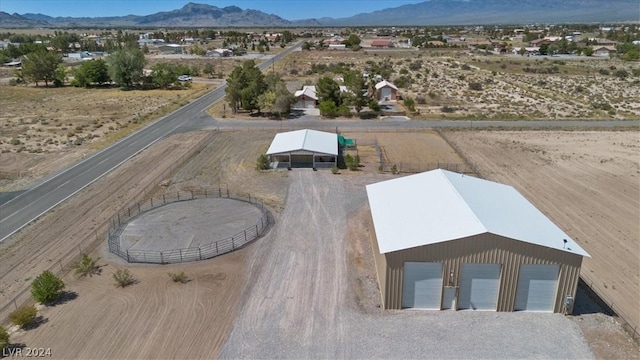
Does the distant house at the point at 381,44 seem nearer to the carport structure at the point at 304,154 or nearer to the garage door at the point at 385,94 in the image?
the garage door at the point at 385,94

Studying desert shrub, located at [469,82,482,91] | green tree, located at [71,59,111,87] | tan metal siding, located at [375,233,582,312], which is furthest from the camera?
green tree, located at [71,59,111,87]

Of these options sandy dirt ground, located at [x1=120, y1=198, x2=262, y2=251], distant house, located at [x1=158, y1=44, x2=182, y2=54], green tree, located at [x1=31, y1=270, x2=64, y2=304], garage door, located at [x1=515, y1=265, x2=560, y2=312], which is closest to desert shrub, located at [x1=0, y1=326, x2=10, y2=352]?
green tree, located at [x1=31, y1=270, x2=64, y2=304]

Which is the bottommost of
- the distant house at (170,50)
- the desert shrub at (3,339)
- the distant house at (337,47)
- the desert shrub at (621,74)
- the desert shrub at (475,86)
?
the desert shrub at (621,74)

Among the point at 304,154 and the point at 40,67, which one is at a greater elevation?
the point at 40,67

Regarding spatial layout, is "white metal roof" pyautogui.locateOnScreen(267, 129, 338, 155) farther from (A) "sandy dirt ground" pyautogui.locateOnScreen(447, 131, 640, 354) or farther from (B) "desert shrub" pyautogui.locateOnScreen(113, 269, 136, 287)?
(B) "desert shrub" pyautogui.locateOnScreen(113, 269, 136, 287)

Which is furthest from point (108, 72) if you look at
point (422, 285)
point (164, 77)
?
point (422, 285)

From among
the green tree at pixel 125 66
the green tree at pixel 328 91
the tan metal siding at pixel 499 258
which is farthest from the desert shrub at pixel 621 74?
the green tree at pixel 125 66

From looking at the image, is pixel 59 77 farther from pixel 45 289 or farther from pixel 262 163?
pixel 45 289
